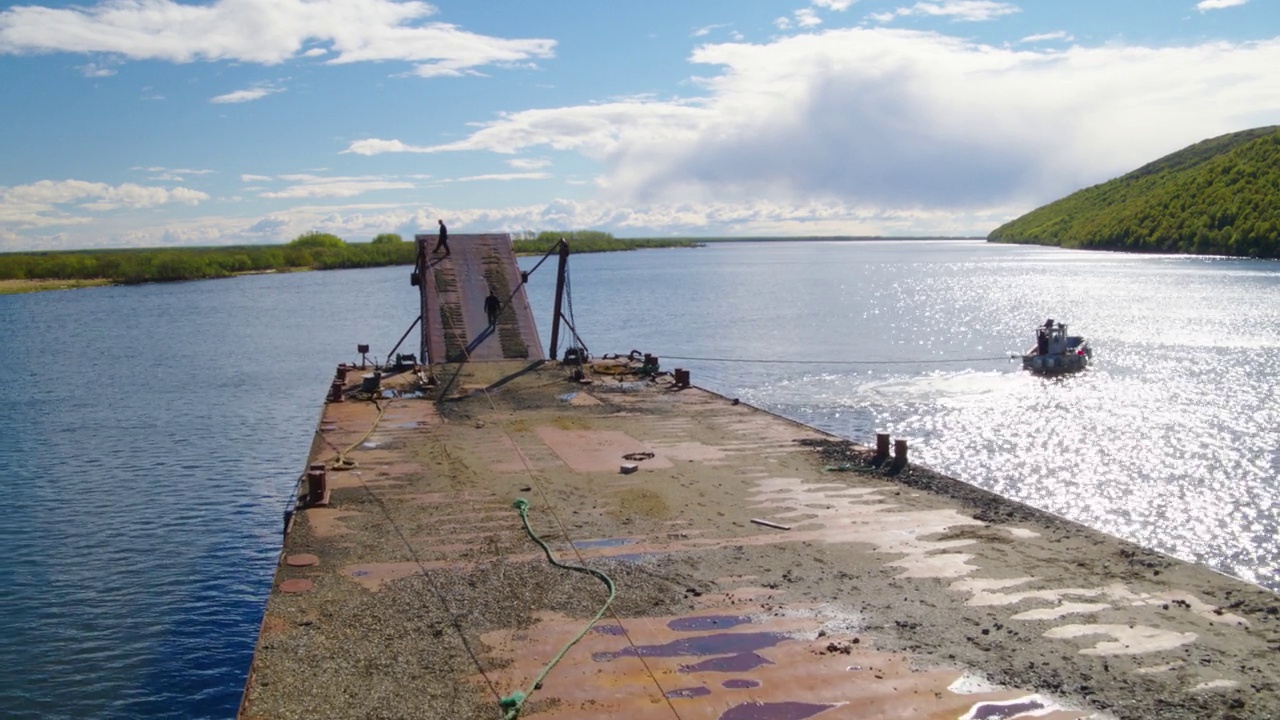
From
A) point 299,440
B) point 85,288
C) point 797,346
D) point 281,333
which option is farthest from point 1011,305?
point 85,288

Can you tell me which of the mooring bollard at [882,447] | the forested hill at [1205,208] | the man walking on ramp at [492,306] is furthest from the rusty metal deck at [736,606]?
the forested hill at [1205,208]

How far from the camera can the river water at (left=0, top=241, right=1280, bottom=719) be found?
12.4m

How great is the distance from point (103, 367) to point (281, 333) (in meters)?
12.8

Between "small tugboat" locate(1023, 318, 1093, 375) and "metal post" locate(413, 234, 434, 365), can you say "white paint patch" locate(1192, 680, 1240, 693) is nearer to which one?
"metal post" locate(413, 234, 434, 365)

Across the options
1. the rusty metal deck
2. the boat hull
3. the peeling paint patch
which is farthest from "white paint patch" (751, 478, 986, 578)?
the boat hull

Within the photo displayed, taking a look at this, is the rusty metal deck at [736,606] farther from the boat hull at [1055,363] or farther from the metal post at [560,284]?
the boat hull at [1055,363]

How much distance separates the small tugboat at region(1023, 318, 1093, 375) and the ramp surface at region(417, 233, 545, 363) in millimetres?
18918

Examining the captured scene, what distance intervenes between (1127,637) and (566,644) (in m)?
4.52

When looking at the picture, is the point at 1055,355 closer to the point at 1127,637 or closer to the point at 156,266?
the point at 1127,637

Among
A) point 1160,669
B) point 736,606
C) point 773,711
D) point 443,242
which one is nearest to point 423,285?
point 443,242

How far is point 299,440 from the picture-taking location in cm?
2312

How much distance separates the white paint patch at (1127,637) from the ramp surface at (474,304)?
17502mm

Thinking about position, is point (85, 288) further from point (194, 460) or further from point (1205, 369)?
point (1205, 369)

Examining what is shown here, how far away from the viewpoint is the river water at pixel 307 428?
40.5ft
